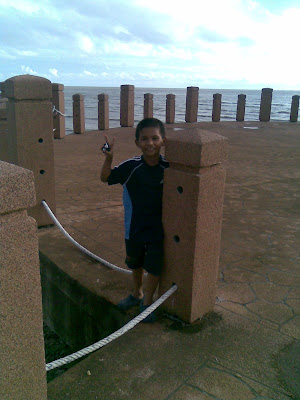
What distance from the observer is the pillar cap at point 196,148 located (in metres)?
2.60

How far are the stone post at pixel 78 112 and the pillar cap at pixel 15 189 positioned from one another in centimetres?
1248

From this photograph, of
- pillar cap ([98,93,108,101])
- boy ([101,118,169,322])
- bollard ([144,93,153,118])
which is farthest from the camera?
bollard ([144,93,153,118])

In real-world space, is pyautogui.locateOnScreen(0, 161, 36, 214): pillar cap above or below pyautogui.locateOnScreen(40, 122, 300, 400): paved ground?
above

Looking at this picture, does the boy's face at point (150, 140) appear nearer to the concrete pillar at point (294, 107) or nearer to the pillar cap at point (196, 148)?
the pillar cap at point (196, 148)

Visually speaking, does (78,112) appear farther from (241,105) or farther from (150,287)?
(150,287)

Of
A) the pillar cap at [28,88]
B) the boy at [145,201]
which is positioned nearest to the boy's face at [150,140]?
the boy at [145,201]

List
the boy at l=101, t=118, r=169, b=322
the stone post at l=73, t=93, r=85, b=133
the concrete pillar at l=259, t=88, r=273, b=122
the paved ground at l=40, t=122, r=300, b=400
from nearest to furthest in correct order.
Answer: the paved ground at l=40, t=122, r=300, b=400 < the boy at l=101, t=118, r=169, b=322 < the stone post at l=73, t=93, r=85, b=133 < the concrete pillar at l=259, t=88, r=273, b=122

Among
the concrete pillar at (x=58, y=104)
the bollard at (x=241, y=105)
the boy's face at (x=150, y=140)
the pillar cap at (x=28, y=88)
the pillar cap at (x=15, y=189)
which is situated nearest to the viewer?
the pillar cap at (x=15, y=189)

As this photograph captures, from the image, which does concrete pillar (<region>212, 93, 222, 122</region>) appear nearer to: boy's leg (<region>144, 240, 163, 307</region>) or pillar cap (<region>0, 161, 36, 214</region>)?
boy's leg (<region>144, 240, 163, 307</region>)

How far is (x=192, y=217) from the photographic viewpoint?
2764 millimetres

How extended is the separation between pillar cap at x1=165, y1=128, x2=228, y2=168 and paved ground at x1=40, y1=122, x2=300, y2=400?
1206 mm

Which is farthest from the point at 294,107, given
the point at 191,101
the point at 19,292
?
the point at 19,292

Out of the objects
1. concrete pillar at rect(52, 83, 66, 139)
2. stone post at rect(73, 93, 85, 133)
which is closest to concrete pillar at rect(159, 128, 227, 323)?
concrete pillar at rect(52, 83, 66, 139)

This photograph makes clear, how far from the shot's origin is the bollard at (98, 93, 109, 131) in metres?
14.9
